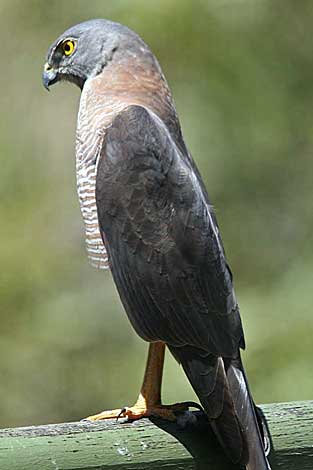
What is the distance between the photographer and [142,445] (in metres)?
3.21

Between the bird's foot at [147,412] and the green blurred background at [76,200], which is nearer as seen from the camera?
the bird's foot at [147,412]

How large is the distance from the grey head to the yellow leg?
0.88 meters

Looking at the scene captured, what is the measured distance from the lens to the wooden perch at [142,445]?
3049mm

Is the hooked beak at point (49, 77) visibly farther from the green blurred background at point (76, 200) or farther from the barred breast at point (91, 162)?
the green blurred background at point (76, 200)

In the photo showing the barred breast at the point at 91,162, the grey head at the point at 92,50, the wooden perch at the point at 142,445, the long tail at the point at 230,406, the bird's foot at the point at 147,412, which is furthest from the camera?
the grey head at the point at 92,50

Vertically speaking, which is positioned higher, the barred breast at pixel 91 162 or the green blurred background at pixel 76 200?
the green blurred background at pixel 76 200

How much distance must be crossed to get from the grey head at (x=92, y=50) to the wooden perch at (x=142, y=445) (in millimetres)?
1136

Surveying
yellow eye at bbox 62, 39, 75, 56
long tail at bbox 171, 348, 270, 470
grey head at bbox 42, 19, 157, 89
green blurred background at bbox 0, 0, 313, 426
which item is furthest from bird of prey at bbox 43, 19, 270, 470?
green blurred background at bbox 0, 0, 313, 426

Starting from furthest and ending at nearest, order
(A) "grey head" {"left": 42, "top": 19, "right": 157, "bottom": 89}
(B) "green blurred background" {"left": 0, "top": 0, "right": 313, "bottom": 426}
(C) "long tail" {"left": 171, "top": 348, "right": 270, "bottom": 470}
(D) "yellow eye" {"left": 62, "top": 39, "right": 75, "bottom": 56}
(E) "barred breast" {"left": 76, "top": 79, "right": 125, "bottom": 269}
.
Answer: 1. (B) "green blurred background" {"left": 0, "top": 0, "right": 313, "bottom": 426}
2. (D) "yellow eye" {"left": 62, "top": 39, "right": 75, "bottom": 56}
3. (A) "grey head" {"left": 42, "top": 19, "right": 157, "bottom": 89}
4. (E) "barred breast" {"left": 76, "top": 79, "right": 125, "bottom": 269}
5. (C) "long tail" {"left": 171, "top": 348, "right": 270, "bottom": 470}

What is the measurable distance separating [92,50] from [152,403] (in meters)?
1.10

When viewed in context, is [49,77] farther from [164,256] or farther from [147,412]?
[147,412]

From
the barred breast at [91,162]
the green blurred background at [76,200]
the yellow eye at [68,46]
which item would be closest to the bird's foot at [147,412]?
the barred breast at [91,162]

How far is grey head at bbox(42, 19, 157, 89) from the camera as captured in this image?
3.91m

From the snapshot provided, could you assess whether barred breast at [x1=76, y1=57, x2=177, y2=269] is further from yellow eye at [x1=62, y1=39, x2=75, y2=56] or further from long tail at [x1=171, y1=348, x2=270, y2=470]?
long tail at [x1=171, y1=348, x2=270, y2=470]
